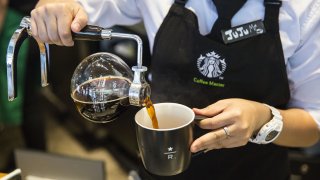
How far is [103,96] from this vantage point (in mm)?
753

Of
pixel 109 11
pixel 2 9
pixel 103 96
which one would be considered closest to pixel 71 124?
pixel 2 9

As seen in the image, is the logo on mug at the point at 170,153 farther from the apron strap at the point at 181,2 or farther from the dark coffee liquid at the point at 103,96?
the apron strap at the point at 181,2

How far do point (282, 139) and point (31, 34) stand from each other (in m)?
0.58

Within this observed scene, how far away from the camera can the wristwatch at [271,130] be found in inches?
32.7

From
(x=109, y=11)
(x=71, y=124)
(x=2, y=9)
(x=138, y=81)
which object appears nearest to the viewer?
(x=138, y=81)

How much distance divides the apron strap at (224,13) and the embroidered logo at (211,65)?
0.15 ft

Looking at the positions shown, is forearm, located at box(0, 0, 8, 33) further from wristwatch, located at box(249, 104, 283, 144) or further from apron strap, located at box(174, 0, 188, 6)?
wristwatch, located at box(249, 104, 283, 144)

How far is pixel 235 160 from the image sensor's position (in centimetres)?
101

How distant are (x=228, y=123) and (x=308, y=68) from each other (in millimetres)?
253

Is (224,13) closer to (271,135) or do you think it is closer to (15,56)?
(271,135)

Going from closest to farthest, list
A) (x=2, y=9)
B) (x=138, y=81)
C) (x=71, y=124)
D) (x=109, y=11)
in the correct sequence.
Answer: (x=138, y=81)
(x=109, y=11)
(x=2, y=9)
(x=71, y=124)

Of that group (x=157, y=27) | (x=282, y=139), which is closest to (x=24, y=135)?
(x=157, y=27)

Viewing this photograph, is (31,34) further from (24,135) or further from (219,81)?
(24,135)

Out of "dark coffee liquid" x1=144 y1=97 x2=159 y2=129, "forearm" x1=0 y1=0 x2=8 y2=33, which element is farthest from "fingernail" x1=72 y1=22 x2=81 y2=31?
"forearm" x1=0 y1=0 x2=8 y2=33
